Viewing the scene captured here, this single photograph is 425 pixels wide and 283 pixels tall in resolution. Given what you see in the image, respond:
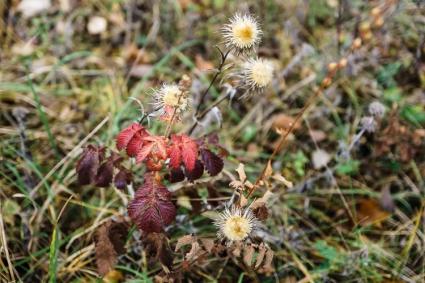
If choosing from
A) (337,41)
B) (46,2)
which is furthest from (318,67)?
(46,2)

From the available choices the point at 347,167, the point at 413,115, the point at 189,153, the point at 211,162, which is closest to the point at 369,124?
the point at 347,167

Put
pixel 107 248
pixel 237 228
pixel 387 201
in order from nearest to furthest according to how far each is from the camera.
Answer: pixel 237 228, pixel 107 248, pixel 387 201

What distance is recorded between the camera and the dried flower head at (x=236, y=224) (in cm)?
138

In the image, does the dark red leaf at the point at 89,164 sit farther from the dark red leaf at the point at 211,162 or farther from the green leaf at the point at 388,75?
the green leaf at the point at 388,75

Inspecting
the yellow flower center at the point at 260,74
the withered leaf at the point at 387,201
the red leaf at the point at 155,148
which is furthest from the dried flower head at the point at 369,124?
the red leaf at the point at 155,148

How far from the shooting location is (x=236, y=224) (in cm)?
139

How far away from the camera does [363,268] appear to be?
1.82 meters

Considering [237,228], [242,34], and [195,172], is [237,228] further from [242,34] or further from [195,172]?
[242,34]

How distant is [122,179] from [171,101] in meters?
0.35

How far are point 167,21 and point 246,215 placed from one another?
1615mm

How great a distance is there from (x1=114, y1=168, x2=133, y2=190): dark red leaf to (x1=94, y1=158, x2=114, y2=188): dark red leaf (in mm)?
23

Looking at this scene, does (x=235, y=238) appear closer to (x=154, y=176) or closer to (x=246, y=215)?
(x=246, y=215)

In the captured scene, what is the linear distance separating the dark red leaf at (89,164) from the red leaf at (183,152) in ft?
0.94

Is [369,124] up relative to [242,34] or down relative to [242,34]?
down
